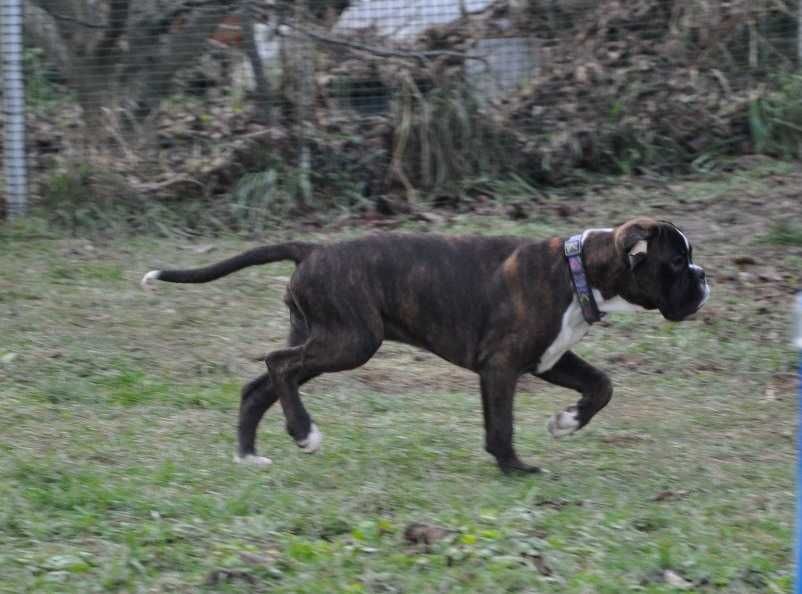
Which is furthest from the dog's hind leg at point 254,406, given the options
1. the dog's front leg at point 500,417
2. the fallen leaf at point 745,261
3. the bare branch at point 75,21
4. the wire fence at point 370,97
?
the bare branch at point 75,21

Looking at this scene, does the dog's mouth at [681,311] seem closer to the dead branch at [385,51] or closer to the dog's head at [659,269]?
the dog's head at [659,269]

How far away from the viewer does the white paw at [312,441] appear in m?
5.98

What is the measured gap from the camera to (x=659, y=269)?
19.5 ft

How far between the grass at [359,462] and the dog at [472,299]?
370 millimetres

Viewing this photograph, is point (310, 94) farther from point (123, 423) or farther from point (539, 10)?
point (123, 423)

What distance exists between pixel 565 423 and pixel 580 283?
743 millimetres

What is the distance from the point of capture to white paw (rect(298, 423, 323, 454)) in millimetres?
5982

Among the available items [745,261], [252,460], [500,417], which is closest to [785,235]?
[745,261]

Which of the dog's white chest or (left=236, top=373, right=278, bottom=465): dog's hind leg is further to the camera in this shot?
(left=236, top=373, right=278, bottom=465): dog's hind leg

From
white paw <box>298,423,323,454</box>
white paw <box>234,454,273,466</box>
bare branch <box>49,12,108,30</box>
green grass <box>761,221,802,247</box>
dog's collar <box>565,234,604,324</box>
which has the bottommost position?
white paw <box>234,454,273,466</box>

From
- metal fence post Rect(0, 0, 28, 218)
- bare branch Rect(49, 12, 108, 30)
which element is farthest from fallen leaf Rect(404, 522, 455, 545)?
bare branch Rect(49, 12, 108, 30)

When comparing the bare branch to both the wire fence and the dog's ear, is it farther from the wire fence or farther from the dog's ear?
the dog's ear

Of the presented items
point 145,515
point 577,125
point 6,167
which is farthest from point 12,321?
point 577,125

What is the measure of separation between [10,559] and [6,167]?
23.0ft
